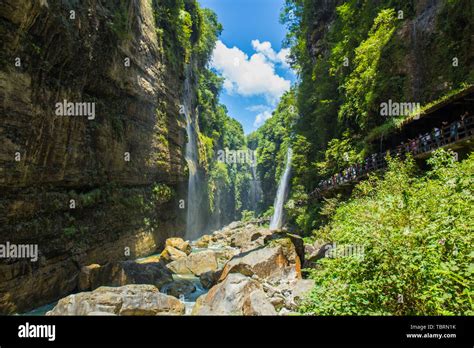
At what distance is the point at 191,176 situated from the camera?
37.3 meters

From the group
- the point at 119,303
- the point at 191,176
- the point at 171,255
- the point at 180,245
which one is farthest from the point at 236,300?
the point at 191,176

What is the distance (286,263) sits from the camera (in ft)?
39.0

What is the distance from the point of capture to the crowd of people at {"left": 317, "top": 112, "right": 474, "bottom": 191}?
1068cm

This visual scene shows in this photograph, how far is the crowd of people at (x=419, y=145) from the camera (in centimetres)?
1068

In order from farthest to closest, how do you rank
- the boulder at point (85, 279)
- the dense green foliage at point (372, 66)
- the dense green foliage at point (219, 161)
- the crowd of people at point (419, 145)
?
the dense green foliage at point (219, 161) < the dense green foliage at point (372, 66) < the boulder at point (85, 279) < the crowd of people at point (419, 145)

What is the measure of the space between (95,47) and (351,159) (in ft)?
58.2

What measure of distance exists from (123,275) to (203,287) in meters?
3.97

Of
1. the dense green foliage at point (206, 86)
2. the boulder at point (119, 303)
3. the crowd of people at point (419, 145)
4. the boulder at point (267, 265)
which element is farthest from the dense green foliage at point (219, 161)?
the boulder at point (119, 303)

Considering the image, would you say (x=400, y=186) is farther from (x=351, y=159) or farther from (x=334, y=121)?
(x=334, y=121)

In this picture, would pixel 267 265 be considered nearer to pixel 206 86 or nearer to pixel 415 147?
pixel 415 147

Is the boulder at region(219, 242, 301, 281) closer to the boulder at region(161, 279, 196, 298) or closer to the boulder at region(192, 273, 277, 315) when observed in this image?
the boulder at region(161, 279, 196, 298)

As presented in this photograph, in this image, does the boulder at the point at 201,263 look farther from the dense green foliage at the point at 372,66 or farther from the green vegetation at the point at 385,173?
the dense green foliage at the point at 372,66

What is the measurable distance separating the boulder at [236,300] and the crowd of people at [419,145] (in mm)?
9320
